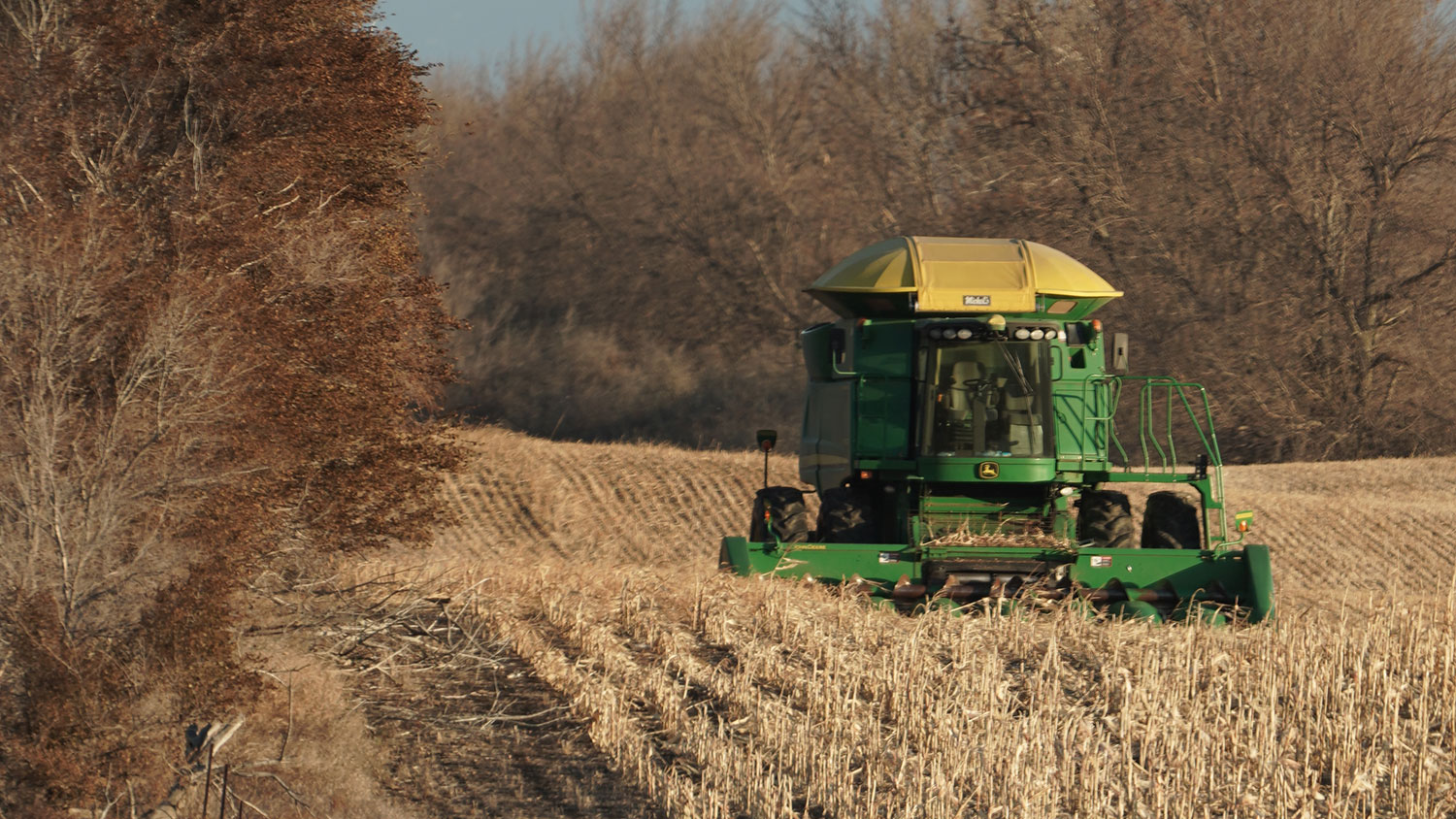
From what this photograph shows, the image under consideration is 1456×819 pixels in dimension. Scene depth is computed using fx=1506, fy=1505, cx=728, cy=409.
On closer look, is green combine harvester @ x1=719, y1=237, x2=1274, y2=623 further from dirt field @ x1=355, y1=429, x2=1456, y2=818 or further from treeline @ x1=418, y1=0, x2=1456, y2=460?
treeline @ x1=418, y1=0, x2=1456, y2=460

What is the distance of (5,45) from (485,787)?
296 inches

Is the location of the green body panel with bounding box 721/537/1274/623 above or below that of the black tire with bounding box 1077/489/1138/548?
below

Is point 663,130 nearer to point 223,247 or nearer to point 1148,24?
point 1148,24

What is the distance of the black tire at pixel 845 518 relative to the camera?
40.5 ft

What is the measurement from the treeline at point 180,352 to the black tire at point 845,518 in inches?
139

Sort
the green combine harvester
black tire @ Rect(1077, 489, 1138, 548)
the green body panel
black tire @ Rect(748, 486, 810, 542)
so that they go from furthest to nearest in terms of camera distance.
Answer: black tire @ Rect(748, 486, 810, 542) → black tire @ Rect(1077, 489, 1138, 548) → the green combine harvester → the green body panel

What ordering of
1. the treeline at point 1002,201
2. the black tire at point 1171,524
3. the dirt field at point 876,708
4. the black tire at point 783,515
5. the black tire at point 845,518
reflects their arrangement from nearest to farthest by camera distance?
1. the dirt field at point 876,708
2. the black tire at point 845,518
3. the black tire at point 1171,524
4. the black tire at point 783,515
5. the treeline at point 1002,201

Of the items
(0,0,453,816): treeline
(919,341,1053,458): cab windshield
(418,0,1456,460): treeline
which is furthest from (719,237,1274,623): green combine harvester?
(418,0,1456,460): treeline

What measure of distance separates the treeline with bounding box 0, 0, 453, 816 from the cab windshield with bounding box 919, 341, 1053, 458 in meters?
4.50

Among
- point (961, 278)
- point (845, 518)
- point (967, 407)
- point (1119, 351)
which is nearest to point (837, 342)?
point (961, 278)

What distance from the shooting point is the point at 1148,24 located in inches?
1417

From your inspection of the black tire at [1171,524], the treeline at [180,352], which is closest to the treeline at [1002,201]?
the treeline at [180,352]

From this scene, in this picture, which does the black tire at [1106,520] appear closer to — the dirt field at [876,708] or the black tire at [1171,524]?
the black tire at [1171,524]

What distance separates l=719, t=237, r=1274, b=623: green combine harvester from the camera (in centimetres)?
1141
